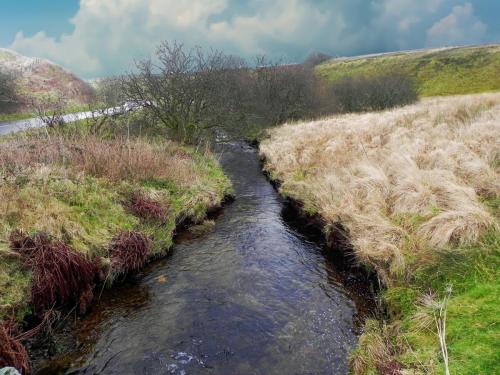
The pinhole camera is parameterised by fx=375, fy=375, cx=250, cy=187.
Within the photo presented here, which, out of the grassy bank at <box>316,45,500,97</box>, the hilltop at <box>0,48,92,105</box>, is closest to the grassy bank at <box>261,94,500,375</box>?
the hilltop at <box>0,48,92,105</box>

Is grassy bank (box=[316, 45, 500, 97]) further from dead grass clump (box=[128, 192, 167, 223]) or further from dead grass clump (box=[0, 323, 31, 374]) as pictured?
dead grass clump (box=[0, 323, 31, 374])

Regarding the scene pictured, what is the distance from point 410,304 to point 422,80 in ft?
274

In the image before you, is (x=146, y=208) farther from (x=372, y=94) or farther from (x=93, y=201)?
(x=372, y=94)

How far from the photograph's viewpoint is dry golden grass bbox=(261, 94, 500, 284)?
25.0 feet

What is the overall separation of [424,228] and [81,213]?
7.89m

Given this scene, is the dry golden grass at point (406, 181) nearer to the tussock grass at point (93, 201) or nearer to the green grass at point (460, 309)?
the green grass at point (460, 309)

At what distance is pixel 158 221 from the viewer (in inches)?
435

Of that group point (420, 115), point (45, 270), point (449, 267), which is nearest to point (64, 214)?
point (45, 270)

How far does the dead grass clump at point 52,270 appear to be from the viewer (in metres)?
7.00

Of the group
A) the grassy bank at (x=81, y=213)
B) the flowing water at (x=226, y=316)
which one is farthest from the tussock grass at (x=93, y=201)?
the flowing water at (x=226, y=316)

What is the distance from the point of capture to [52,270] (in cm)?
722

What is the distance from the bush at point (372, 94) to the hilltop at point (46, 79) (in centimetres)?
3843

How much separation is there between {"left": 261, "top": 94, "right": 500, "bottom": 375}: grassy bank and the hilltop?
54649 millimetres

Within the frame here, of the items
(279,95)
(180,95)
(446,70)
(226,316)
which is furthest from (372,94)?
(446,70)
